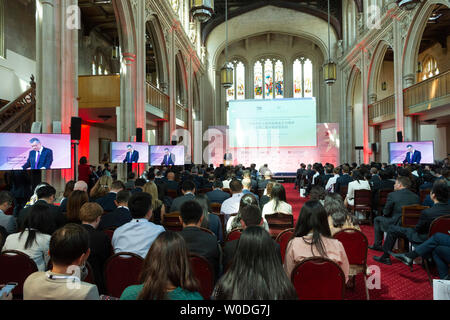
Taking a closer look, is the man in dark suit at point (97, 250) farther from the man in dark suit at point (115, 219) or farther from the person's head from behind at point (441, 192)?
the person's head from behind at point (441, 192)

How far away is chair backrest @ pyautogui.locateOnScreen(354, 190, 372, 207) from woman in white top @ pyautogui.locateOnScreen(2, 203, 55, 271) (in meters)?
5.88

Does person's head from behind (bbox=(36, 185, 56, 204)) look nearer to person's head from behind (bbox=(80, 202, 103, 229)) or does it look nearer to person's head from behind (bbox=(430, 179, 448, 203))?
person's head from behind (bbox=(80, 202, 103, 229))

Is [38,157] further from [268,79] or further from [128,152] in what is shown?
[268,79]

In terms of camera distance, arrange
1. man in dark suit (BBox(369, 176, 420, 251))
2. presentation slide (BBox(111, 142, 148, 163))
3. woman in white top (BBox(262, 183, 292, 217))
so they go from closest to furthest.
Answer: woman in white top (BBox(262, 183, 292, 217)), man in dark suit (BBox(369, 176, 420, 251)), presentation slide (BBox(111, 142, 148, 163))

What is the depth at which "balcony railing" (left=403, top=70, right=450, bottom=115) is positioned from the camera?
35.9ft

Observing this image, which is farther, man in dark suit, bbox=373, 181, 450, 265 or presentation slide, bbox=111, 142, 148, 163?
presentation slide, bbox=111, 142, 148, 163

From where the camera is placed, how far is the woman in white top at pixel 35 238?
2.54 m

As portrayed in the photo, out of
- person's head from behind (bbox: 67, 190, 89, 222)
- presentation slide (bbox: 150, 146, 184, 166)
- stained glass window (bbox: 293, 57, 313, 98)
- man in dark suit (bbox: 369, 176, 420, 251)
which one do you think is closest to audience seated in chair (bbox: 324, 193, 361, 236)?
man in dark suit (bbox: 369, 176, 420, 251)

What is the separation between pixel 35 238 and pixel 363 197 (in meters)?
6.08

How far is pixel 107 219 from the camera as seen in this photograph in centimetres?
344

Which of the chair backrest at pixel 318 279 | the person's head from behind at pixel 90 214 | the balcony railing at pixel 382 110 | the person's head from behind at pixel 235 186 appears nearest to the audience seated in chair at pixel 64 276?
the person's head from behind at pixel 90 214

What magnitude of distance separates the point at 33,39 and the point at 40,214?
12585mm

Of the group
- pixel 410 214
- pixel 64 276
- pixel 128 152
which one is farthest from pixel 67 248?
pixel 128 152
